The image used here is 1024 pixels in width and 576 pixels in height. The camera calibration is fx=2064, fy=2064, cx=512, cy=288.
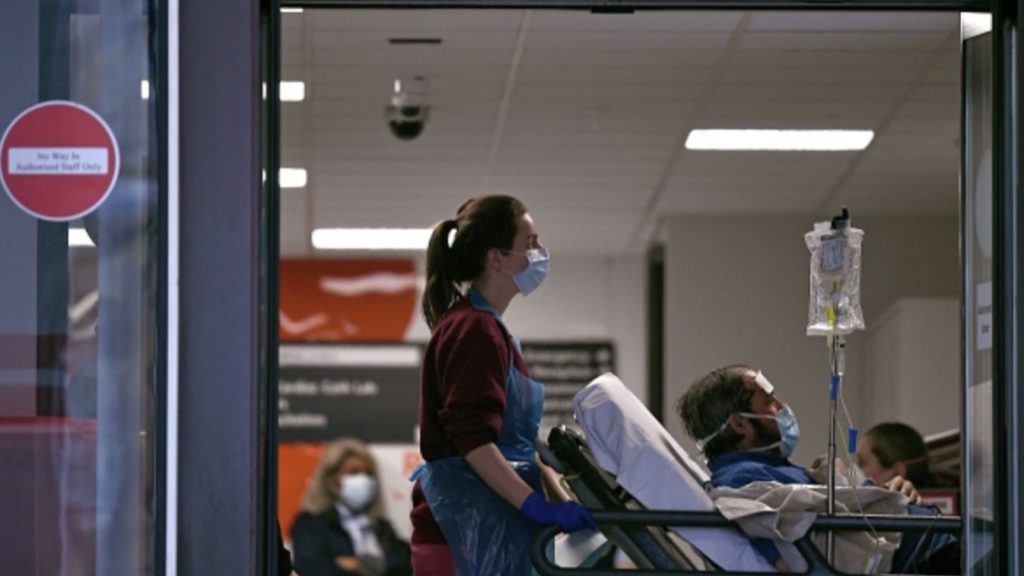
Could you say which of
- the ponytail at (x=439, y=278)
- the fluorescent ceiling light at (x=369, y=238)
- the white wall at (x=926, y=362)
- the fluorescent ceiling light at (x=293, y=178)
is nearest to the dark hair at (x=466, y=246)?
the ponytail at (x=439, y=278)

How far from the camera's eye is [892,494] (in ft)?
14.8

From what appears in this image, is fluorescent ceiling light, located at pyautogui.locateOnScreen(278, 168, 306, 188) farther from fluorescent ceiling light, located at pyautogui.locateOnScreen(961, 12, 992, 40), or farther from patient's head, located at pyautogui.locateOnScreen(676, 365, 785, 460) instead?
fluorescent ceiling light, located at pyautogui.locateOnScreen(961, 12, 992, 40)

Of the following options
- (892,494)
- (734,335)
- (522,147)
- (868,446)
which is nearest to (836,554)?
(892,494)

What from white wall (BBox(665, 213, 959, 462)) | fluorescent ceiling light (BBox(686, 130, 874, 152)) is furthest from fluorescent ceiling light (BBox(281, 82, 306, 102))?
white wall (BBox(665, 213, 959, 462))

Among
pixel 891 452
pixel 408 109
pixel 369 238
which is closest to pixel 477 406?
pixel 891 452

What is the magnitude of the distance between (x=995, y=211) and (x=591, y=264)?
11.3 metres

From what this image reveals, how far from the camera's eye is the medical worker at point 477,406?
4379 millimetres

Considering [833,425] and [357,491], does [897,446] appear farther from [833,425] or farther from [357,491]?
[357,491]

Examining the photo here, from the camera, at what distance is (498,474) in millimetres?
4293

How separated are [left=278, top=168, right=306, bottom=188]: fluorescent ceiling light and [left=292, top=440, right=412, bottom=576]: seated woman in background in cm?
272

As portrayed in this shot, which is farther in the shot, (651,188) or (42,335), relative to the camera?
(651,188)

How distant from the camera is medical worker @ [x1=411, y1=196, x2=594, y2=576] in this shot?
4.38 meters

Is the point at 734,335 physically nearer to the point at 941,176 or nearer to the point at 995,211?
the point at 941,176

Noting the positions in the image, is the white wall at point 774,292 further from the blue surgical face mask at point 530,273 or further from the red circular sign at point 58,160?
the red circular sign at point 58,160
